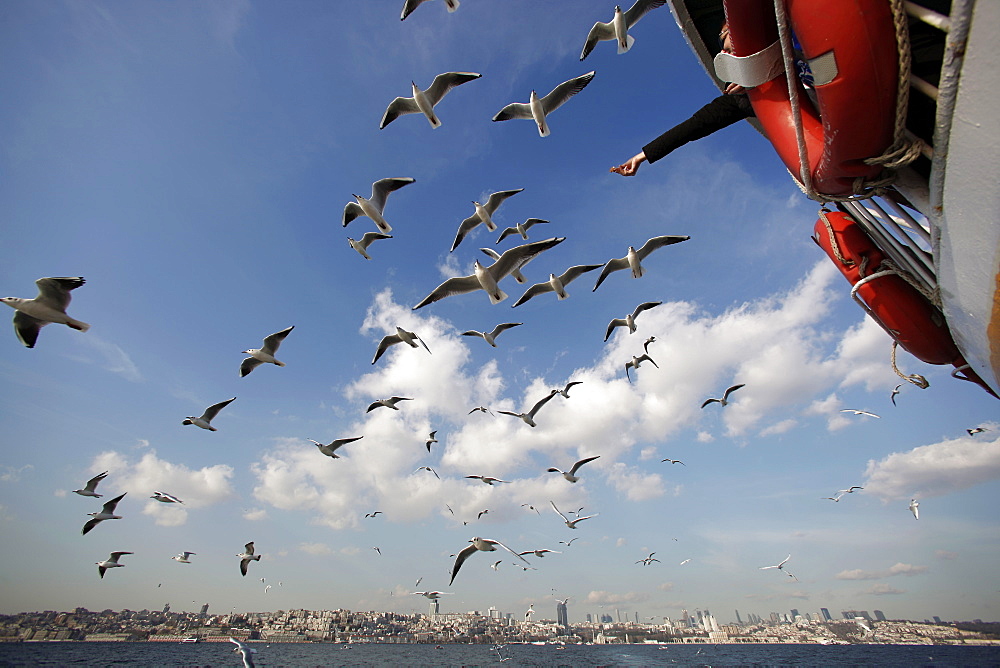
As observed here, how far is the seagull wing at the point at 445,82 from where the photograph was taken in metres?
12.6

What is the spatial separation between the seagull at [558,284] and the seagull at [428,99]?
6216mm

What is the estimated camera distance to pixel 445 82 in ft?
42.0

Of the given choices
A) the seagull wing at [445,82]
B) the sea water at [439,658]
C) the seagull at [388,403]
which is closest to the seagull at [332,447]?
the seagull at [388,403]

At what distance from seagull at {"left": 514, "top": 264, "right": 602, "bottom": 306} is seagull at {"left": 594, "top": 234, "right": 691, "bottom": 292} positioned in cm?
73

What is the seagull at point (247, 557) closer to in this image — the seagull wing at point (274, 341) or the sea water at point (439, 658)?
the seagull wing at point (274, 341)

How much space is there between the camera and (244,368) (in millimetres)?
14727

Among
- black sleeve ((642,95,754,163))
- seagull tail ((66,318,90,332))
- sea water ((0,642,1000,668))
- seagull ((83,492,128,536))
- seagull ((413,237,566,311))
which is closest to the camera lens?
black sleeve ((642,95,754,163))

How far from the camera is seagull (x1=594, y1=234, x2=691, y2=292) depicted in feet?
33.3

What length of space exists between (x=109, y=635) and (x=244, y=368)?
659ft

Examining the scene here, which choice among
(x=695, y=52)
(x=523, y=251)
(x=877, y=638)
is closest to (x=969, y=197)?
(x=695, y=52)

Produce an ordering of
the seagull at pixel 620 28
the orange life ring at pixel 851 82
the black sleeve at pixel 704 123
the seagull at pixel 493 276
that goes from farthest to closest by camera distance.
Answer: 1. the seagull at pixel 620 28
2. the seagull at pixel 493 276
3. the black sleeve at pixel 704 123
4. the orange life ring at pixel 851 82

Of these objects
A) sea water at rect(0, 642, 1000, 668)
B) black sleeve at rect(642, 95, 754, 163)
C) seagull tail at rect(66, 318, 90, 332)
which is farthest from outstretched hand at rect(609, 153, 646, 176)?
sea water at rect(0, 642, 1000, 668)

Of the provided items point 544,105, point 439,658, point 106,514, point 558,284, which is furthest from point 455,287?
point 439,658

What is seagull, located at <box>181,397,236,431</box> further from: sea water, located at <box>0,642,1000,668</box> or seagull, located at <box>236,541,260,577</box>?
sea water, located at <box>0,642,1000,668</box>
